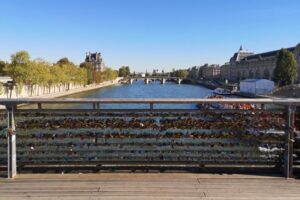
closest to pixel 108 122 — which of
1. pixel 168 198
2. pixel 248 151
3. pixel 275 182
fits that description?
pixel 168 198

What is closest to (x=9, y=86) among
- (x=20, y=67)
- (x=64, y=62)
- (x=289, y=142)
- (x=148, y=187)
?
(x=20, y=67)

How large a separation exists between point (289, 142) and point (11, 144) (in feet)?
15.6

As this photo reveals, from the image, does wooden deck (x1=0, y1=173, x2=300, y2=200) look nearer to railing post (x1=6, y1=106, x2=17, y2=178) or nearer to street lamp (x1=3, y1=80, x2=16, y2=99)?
railing post (x1=6, y1=106, x2=17, y2=178)

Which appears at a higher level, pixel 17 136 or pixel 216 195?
pixel 17 136

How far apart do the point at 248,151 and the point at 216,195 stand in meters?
1.62

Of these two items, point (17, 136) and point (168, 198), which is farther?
point (17, 136)

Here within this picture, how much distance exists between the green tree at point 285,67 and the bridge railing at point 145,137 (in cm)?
8093

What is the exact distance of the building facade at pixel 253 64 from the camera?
137m

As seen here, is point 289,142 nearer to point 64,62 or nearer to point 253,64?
point 64,62

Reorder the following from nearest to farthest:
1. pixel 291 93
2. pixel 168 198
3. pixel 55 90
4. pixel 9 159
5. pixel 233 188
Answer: pixel 168 198 → pixel 233 188 → pixel 9 159 → pixel 291 93 → pixel 55 90

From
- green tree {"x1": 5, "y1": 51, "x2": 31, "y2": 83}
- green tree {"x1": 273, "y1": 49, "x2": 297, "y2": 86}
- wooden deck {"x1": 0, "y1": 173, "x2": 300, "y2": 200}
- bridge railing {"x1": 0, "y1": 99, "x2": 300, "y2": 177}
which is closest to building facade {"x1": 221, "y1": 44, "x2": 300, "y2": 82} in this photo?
green tree {"x1": 273, "y1": 49, "x2": 297, "y2": 86}

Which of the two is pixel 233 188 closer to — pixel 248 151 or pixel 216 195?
pixel 216 195

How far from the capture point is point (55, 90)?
8881 centimetres

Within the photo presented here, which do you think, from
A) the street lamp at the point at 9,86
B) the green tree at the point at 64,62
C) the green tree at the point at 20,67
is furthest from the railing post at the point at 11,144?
the green tree at the point at 64,62
